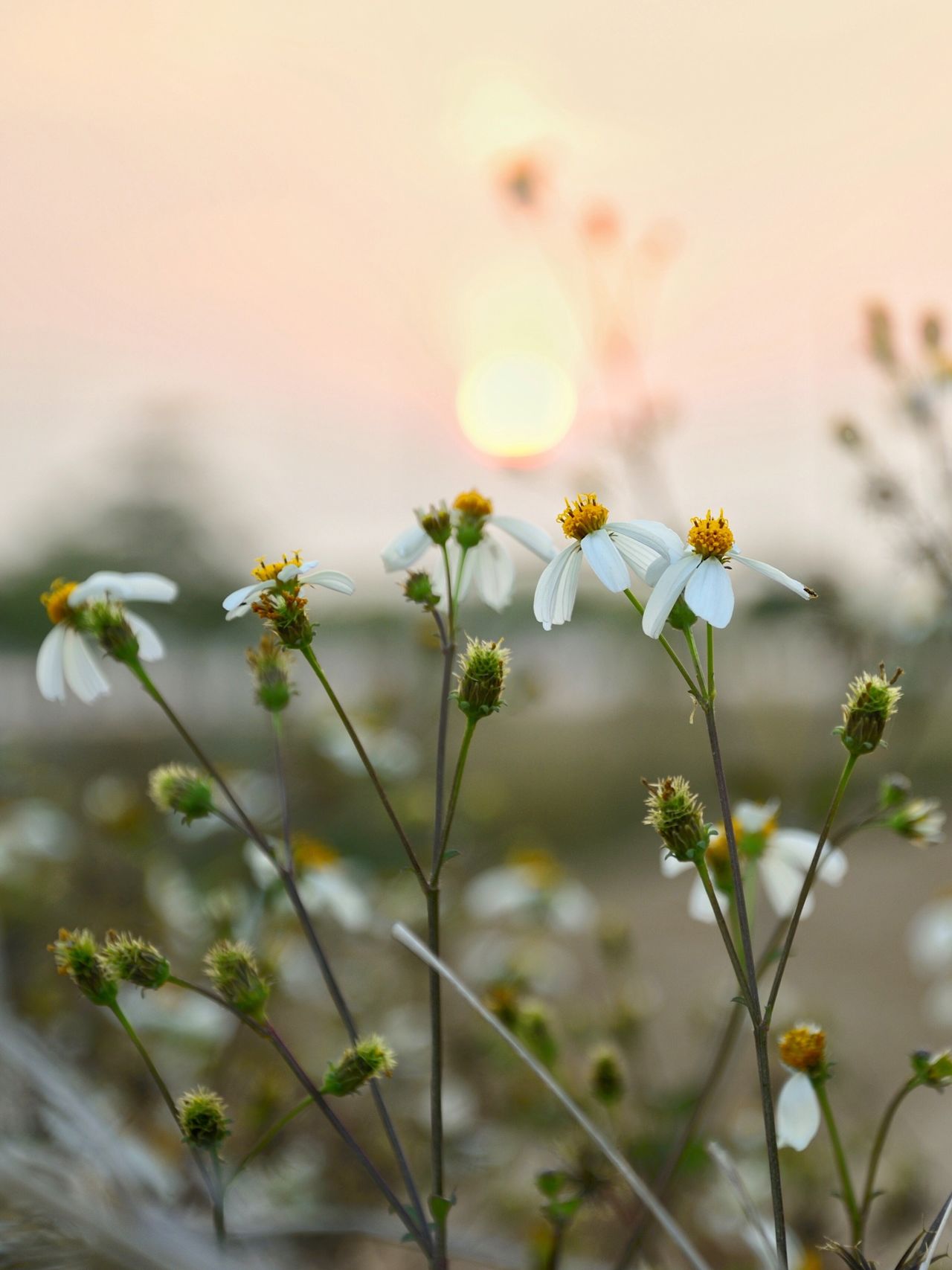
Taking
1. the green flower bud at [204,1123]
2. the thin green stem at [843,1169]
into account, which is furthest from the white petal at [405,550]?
the thin green stem at [843,1169]

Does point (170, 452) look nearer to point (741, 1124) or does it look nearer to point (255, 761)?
point (255, 761)

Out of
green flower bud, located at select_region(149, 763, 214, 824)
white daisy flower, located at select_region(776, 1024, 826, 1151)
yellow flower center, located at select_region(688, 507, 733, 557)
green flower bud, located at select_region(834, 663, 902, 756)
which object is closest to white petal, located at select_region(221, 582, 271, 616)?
green flower bud, located at select_region(149, 763, 214, 824)

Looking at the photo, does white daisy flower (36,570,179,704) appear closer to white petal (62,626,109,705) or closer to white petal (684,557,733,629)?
white petal (62,626,109,705)

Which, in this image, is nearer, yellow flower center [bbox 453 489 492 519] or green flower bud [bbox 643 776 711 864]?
green flower bud [bbox 643 776 711 864]

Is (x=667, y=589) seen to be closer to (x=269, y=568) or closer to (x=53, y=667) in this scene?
(x=269, y=568)

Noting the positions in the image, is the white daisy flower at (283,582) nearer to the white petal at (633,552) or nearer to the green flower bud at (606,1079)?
the white petal at (633,552)

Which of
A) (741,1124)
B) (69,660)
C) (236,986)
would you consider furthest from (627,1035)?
(69,660)
